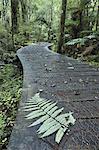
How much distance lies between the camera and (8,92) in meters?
7.00

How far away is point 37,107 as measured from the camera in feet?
12.7

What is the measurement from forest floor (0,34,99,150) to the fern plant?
97 centimetres

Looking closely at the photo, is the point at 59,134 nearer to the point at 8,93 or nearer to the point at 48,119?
the point at 48,119

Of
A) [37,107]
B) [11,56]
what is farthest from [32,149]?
[11,56]

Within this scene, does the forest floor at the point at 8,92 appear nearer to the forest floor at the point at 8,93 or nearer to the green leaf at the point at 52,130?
the forest floor at the point at 8,93

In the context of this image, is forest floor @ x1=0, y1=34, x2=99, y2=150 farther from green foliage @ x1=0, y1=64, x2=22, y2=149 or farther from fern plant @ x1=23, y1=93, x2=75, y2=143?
fern plant @ x1=23, y1=93, x2=75, y2=143

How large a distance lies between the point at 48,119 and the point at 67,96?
1.38 meters

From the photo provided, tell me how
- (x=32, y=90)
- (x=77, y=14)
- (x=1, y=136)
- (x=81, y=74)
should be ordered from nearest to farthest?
(x=1, y=136)
(x=32, y=90)
(x=81, y=74)
(x=77, y=14)

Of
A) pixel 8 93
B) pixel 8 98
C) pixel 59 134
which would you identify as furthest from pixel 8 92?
pixel 59 134

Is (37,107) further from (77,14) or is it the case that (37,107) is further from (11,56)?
(77,14)

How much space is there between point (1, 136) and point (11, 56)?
804cm

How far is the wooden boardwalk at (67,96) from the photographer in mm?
3070

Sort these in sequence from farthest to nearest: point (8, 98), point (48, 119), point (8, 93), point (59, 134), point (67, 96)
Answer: point (8, 93)
point (8, 98)
point (67, 96)
point (48, 119)
point (59, 134)

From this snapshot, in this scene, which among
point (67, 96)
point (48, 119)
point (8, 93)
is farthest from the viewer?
point (8, 93)
